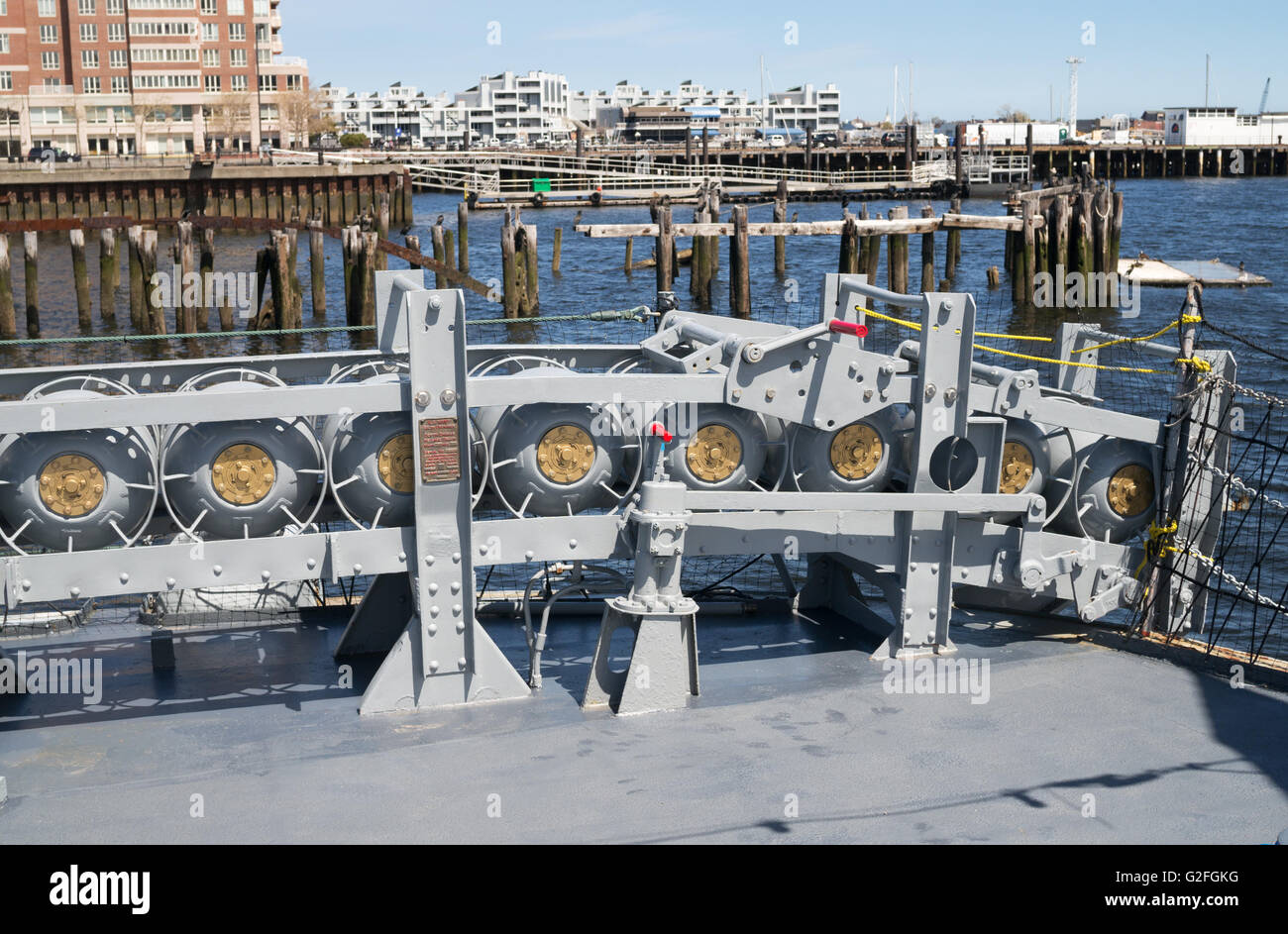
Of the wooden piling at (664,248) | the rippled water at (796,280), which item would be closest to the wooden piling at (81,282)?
the rippled water at (796,280)

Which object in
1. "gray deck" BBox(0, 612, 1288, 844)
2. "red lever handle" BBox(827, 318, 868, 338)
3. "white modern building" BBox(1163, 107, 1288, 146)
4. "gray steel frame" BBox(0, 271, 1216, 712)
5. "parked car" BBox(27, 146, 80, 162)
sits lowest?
"gray deck" BBox(0, 612, 1288, 844)

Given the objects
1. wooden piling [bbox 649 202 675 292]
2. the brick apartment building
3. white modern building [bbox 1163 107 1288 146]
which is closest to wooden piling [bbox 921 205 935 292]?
wooden piling [bbox 649 202 675 292]

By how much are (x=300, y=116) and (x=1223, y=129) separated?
8919cm

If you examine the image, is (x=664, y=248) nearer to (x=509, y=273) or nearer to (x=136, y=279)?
(x=509, y=273)

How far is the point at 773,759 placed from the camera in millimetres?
6352

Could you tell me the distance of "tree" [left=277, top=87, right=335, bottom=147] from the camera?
359ft

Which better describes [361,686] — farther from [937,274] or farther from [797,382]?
[937,274]

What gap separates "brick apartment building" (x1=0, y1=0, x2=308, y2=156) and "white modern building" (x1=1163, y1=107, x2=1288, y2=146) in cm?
8677

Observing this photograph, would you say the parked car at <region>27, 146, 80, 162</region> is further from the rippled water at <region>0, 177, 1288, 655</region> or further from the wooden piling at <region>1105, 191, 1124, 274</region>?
the wooden piling at <region>1105, 191, 1124, 274</region>

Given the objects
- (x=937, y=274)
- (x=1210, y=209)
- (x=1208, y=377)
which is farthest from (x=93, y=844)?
(x=1210, y=209)

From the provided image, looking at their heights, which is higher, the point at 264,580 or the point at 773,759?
the point at 264,580

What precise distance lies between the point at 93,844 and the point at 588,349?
4438mm

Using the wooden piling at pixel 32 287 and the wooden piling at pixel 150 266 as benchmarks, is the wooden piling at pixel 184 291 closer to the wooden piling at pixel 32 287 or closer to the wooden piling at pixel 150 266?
the wooden piling at pixel 150 266

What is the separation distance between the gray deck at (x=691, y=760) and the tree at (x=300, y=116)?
103522 millimetres
